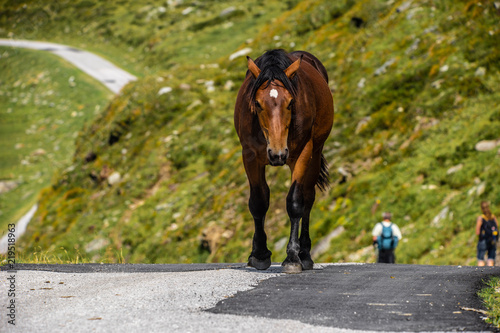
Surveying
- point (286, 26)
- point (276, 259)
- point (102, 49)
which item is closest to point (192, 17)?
point (102, 49)

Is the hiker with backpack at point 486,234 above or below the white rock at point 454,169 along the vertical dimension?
below

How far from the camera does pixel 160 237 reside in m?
23.2

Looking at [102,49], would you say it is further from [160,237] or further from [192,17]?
[160,237]

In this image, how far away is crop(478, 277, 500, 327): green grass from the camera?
231 inches

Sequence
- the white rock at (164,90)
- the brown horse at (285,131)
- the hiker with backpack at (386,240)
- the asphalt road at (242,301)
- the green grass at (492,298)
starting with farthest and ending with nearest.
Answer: the white rock at (164,90), the hiker with backpack at (386,240), the brown horse at (285,131), the green grass at (492,298), the asphalt road at (242,301)

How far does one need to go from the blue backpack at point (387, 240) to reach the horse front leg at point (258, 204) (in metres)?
6.70

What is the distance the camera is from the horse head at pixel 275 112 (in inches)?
315

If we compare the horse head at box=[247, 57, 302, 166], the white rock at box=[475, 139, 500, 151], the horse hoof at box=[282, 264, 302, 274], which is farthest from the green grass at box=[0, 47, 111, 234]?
the horse head at box=[247, 57, 302, 166]

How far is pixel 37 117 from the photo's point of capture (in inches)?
1945

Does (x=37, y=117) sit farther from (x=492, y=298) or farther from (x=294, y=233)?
(x=492, y=298)

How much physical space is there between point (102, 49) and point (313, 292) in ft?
202

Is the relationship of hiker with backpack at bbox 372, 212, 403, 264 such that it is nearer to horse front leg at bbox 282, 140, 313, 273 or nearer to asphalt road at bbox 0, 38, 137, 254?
horse front leg at bbox 282, 140, 313, 273

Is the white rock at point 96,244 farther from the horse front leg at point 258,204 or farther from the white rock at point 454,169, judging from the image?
the horse front leg at point 258,204

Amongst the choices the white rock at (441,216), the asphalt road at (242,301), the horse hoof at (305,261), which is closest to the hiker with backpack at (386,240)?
the white rock at (441,216)
